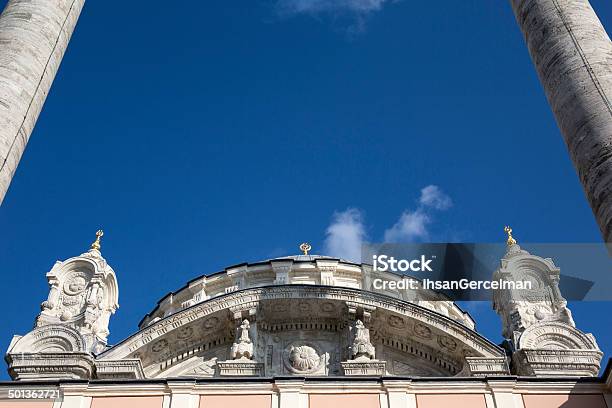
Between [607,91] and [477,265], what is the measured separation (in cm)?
1095

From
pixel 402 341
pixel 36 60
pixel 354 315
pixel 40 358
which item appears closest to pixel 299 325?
pixel 354 315

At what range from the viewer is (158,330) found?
19047mm

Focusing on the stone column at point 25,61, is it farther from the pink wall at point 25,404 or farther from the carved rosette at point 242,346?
the carved rosette at point 242,346

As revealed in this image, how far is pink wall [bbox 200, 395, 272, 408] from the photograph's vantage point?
12.6 m

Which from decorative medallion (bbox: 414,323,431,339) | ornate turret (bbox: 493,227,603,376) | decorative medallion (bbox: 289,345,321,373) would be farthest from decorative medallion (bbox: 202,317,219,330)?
ornate turret (bbox: 493,227,603,376)

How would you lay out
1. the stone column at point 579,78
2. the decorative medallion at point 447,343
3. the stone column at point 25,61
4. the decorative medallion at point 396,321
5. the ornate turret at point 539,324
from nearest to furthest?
the stone column at point 579,78, the stone column at point 25,61, the ornate turret at point 539,324, the decorative medallion at point 447,343, the decorative medallion at point 396,321

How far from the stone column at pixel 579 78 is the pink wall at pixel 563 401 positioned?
429cm

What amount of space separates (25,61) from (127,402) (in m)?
6.35

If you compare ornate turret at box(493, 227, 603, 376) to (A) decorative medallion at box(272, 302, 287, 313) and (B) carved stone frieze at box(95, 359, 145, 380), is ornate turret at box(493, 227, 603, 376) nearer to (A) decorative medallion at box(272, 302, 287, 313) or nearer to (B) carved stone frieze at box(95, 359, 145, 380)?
(A) decorative medallion at box(272, 302, 287, 313)

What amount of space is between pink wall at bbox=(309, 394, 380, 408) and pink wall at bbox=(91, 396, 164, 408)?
288 centimetres

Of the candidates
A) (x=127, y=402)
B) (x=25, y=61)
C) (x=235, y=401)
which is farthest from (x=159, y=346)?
(x=25, y=61)

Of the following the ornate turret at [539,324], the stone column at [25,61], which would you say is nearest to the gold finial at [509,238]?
the ornate turret at [539,324]

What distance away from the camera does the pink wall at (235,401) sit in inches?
496

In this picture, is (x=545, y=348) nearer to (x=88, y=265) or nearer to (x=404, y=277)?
(x=404, y=277)
